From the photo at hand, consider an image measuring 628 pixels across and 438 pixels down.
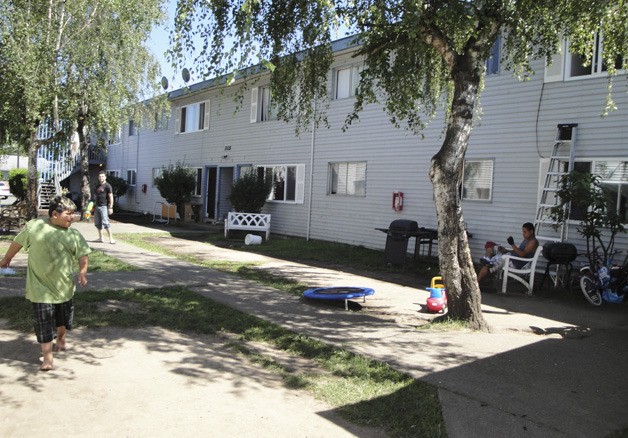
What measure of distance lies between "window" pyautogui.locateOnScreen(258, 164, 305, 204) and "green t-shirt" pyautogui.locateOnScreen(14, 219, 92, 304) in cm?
1305

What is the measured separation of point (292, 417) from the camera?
161 inches

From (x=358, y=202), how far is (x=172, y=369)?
1125cm

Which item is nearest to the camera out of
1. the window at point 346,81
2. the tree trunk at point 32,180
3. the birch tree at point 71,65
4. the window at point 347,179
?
the birch tree at point 71,65

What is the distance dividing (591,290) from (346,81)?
10.0m

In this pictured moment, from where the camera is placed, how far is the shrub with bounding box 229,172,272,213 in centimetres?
1841

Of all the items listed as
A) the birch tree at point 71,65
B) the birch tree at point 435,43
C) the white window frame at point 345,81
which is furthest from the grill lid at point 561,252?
the birch tree at point 71,65

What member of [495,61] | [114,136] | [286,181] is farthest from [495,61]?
[114,136]

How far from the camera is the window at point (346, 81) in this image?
16.2 m

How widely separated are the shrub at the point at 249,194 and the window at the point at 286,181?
51 centimetres

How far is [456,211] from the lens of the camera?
6.89m

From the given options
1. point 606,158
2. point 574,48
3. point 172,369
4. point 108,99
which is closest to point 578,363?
point 172,369

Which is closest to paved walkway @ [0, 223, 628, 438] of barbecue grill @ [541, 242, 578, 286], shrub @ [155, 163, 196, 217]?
barbecue grill @ [541, 242, 578, 286]

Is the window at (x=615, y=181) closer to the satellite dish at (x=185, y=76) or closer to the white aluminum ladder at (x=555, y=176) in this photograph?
the white aluminum ladder at (x=555, y=176)

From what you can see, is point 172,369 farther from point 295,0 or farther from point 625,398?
point 295,0
